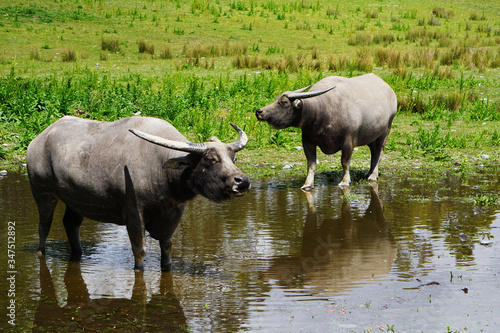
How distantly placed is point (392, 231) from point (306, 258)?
138 cm

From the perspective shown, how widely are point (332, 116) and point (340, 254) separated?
11.7 ft

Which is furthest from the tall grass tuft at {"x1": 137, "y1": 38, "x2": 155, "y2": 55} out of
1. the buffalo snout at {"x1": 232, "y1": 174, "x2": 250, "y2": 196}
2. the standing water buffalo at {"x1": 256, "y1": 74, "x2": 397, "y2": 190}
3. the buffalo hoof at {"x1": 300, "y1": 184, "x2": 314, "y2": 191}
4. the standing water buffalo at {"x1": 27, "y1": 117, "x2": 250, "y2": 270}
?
the buffalo snout at {"x1": 232, "y1": 174, "x2": 250, "y2": 196}

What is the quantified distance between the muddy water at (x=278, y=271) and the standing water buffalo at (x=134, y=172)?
553mm

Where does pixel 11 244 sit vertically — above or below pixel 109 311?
below

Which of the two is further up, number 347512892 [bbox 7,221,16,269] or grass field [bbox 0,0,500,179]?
number 347512892 [bbox 7,221,16,269]

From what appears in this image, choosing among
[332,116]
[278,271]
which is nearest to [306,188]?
[332,116]

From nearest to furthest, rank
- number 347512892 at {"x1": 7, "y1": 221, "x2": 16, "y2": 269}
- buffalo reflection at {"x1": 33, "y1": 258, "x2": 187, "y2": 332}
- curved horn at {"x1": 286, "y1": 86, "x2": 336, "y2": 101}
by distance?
1. buffalo reflection at {"x1": 33, "y1": 258, "x2": 187, "y2": 332}
2. number 347512892 at {"x1": 7, "y1": 221, "x2": 16, "y2": 269}
3. curved horn at {"x1": 286, "y1": 86, "x2": 336, "y2": 101}

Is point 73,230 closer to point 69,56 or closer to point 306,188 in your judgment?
point 306,188

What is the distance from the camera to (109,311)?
516 cm

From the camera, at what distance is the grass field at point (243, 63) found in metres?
12.6

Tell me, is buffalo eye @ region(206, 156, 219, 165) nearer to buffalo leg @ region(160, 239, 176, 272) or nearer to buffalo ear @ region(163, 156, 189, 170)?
buffalo ear @ region(163, 156, 189, 170)

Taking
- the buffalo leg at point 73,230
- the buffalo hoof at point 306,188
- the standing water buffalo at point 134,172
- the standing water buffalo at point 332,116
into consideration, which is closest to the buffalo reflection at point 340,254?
the standing water buffalo at point 134,172

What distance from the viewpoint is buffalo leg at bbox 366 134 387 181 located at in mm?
10211

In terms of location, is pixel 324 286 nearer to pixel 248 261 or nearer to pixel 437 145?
pixel 248 261
